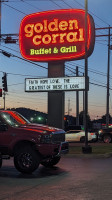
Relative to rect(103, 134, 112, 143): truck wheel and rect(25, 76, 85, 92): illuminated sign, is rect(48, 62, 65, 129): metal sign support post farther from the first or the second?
rect(103, 134, 112, 143): truck wheel

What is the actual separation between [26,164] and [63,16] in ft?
52.0

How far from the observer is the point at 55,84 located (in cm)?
2452

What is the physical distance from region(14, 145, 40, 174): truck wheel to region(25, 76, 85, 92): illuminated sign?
12682 mm

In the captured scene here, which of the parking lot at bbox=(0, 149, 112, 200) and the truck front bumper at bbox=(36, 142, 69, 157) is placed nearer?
the parking lot at bbox=(0, 149, 112, 200)

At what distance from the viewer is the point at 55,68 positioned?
2505 centimetres

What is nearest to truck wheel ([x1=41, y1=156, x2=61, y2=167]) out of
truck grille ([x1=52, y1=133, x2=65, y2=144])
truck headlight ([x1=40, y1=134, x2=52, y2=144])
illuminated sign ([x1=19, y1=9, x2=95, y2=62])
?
truck grille ([x1=52, y1=133, x2=65, y2=144])

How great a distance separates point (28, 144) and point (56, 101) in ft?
44.6

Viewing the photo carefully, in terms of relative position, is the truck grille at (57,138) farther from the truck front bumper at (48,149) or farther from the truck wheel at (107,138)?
the truck wheel at (107,138)

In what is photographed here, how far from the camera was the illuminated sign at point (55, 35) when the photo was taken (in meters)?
24.3

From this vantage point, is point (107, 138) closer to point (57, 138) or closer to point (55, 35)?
point (55, 35)

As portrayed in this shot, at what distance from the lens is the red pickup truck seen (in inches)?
448

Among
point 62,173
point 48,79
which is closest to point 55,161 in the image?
point 62,173

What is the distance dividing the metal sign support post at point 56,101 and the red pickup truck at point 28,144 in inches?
511

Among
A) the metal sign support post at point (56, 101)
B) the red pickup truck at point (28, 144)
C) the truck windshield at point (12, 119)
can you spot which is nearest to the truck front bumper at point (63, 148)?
the red pickup truck at point (28, 144)
